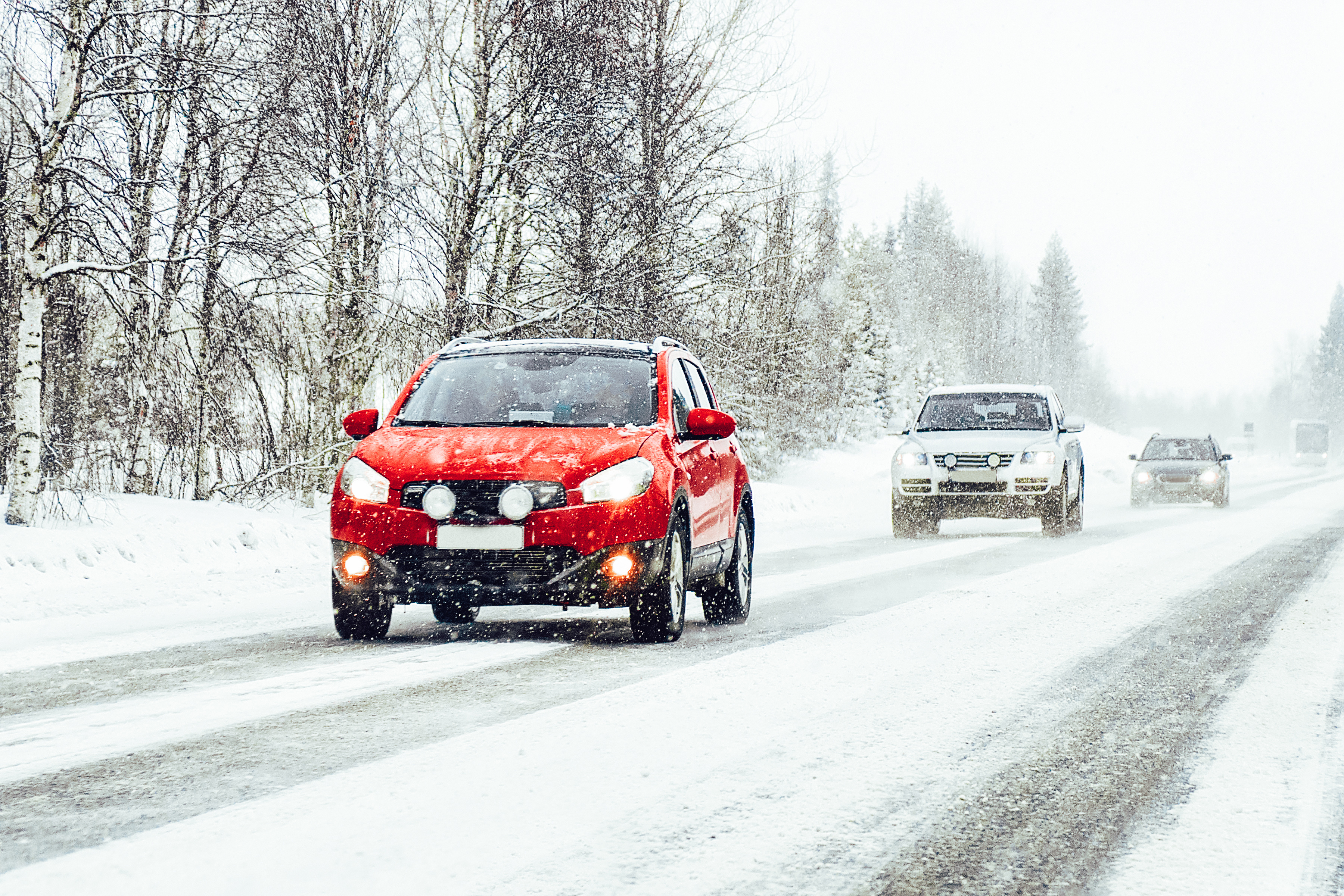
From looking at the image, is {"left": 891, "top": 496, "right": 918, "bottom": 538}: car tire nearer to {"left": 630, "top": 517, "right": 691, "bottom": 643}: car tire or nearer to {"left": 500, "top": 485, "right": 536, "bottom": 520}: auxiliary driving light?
{"left": 630, "top": 517, "right": 691, "bottom": 643}: car tire

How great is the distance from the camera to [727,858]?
3338 mm

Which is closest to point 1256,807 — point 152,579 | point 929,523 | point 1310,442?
point 152,579

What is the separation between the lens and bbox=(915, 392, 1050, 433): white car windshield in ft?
59.4

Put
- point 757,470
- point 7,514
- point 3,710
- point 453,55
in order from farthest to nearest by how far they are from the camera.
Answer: point 757,470 < point 453,55 < point 7,514 < point 3,710

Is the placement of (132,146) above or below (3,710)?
above

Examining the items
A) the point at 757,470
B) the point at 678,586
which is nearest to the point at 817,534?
the point at 678,586

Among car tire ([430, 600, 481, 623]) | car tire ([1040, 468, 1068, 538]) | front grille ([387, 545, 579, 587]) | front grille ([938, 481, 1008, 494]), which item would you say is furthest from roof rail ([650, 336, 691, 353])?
car tire ([1040, 468, 1068, 538])

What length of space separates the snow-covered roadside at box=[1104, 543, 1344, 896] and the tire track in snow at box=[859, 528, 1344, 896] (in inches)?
3.4

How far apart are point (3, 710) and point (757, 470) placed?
29.8 metres

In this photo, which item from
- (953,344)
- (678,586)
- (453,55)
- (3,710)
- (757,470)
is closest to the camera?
(3,710)

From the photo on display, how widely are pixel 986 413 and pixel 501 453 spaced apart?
483 inches

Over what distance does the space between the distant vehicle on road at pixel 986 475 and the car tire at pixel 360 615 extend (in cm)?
1016

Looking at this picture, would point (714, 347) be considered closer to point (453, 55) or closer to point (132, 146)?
point (453, 55)

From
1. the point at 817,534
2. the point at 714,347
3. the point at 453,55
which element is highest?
the point at 453,55
